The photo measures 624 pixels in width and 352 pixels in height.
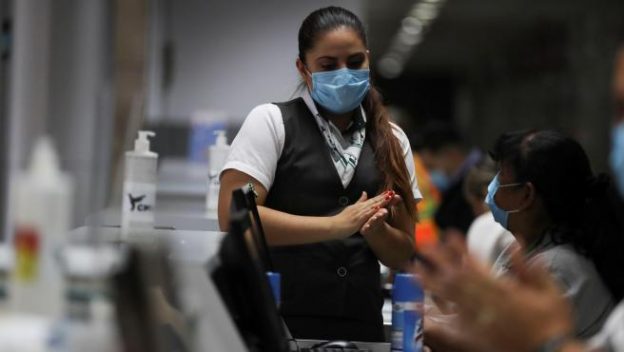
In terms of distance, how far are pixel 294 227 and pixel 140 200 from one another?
49 centimetres

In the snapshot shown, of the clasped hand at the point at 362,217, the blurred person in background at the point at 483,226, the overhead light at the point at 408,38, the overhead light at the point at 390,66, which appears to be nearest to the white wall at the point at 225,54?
the blurred person in background at the point at 483,226

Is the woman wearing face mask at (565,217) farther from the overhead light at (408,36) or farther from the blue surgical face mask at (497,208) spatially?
the overhead light at (408,36)

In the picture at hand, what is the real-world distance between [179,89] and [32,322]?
5.20 metres

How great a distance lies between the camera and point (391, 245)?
9.08 ft

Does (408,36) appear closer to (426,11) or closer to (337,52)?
(426,11)

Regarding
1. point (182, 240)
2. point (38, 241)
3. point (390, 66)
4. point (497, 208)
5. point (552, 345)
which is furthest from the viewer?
point (390, 66)

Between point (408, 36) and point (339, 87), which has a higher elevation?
point (339, 87)

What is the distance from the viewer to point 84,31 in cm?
571

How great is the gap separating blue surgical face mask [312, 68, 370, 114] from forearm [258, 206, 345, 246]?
14.4 inches

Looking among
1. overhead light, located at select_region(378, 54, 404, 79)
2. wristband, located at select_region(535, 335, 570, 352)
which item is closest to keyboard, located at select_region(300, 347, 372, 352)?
wristband, located at select_region(535, 335, 570, 352)

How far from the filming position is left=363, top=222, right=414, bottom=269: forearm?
108 inches

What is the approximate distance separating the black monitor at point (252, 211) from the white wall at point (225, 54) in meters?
3.19

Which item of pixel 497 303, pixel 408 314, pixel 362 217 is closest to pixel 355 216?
pixel 362 217

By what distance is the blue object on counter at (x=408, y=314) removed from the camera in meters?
2.32
